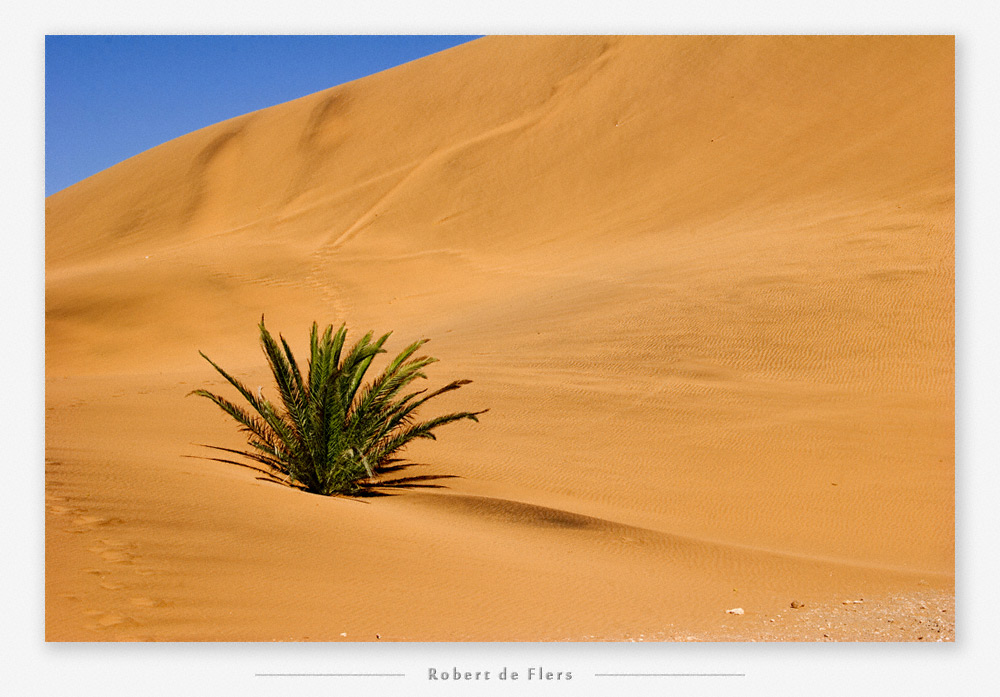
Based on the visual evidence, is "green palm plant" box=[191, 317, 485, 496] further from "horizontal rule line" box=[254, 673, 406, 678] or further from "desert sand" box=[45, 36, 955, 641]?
"horizontal rule line" box=[254, 673, 406, 678]

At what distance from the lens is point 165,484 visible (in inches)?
265

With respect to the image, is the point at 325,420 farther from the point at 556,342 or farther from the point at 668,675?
the point at 556,342

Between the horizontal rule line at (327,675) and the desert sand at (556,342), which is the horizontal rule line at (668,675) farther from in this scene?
the horizontal rule line at (327,675)

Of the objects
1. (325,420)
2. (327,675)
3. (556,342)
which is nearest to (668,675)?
(327,675)

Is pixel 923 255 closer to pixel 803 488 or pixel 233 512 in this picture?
pixel 803 488

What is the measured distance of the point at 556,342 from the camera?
46.9 ft

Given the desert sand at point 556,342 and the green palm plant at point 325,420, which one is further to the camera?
the green palm plant at point 325,420

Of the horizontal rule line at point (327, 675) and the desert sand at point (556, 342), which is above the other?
the desert sand at point (556, 342)

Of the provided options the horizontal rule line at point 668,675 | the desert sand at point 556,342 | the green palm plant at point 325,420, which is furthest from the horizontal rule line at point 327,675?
the green palm plant at point 325,420

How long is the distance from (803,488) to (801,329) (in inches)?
192

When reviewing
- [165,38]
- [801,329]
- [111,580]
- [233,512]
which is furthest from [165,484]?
[801,329]

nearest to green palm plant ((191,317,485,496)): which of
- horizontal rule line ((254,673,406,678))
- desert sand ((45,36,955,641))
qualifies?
desert sand ((45,36,955,641))

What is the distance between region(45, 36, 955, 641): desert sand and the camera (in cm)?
599

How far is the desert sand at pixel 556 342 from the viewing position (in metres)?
5.99
